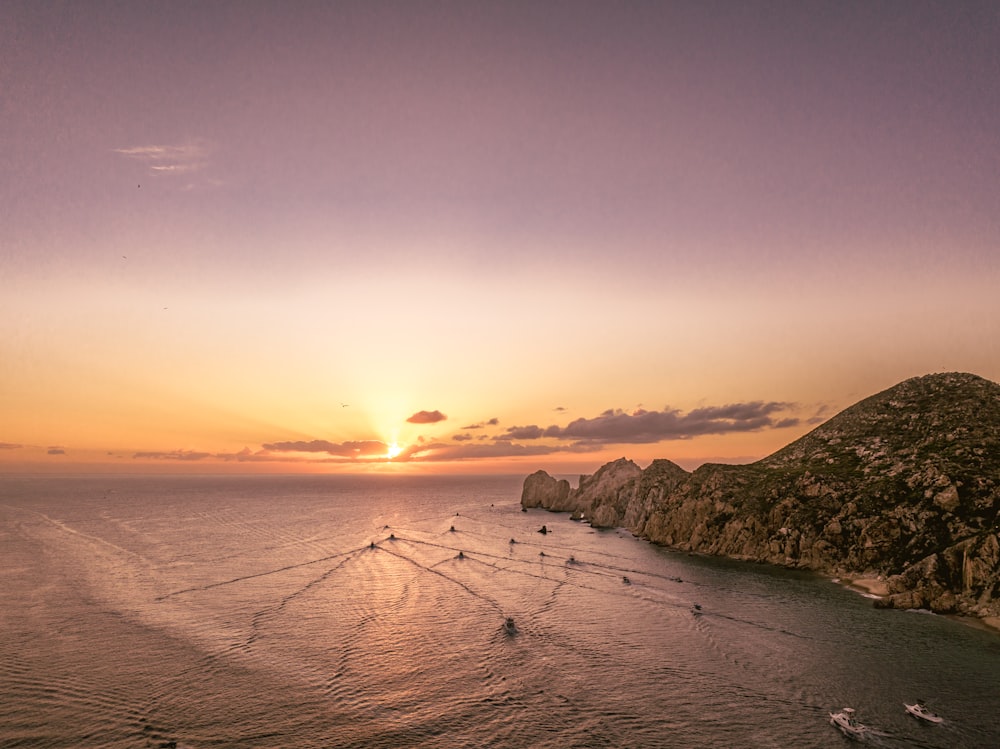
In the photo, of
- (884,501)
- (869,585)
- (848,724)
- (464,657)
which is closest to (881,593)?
(869,585)

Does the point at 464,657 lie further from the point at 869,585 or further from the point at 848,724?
the point at 869,585

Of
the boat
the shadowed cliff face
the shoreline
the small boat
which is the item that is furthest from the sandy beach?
the boat

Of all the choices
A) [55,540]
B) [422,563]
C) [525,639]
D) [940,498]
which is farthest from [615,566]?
[55,540]

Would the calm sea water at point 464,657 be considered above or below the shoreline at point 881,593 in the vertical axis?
above

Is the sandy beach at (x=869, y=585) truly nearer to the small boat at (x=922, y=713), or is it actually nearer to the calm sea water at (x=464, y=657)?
the calm sea water at (x=464, y=657)

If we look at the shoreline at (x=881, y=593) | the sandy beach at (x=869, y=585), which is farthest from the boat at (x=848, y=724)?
the sandy beach at (x=869, y=585)

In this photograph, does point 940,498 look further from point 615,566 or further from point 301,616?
point 301,616

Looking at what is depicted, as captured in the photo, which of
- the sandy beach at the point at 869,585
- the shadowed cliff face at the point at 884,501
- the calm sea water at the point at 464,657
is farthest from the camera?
the sandy beach at the point at 869,585
